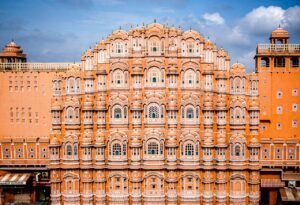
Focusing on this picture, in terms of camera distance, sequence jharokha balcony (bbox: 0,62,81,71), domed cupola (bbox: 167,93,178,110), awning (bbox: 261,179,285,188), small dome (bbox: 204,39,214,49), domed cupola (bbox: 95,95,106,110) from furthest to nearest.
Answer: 1. jharokha balcony (bbox: 0,62,81,71)
2. awning (bbox: 261,179,285,188)
3. small dome (bbox: 204,39,214,49)
4. domed cupola (bbox: 95,95,106,110)
5. domed cupola (bbox: 167,93,178,110)

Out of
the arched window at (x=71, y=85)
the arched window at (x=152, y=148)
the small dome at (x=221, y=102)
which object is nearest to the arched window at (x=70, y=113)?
the arched window at (x=71, y=85)

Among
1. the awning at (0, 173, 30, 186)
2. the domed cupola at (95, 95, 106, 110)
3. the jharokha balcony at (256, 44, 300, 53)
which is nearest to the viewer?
the domed cupola at (95, 95, 106, 110)

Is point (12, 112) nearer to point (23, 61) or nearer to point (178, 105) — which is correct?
point (23, 61)

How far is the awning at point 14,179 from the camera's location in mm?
46344

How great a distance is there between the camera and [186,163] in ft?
141

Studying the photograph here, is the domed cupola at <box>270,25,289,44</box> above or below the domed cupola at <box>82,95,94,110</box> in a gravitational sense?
above

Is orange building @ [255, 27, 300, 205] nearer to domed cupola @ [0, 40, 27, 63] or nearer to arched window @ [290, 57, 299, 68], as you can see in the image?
arched window @ [290, 57, 299, 68]

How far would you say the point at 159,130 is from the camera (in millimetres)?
43188

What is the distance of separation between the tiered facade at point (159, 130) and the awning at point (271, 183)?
111 inches

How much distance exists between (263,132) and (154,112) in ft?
52.4

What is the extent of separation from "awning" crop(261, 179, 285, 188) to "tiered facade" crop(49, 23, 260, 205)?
2.81 meters

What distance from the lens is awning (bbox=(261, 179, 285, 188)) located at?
45531 mm

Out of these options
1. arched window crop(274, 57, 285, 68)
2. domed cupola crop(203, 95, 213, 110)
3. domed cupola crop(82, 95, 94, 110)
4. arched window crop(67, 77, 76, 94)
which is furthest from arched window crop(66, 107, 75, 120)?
arched window crop(274, 57, 285, 68)

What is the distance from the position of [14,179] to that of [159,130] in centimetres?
2095
